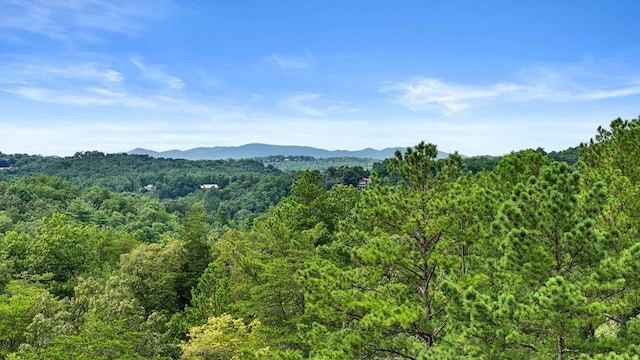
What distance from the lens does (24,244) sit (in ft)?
104

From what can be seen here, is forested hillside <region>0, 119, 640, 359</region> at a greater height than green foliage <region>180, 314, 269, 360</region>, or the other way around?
forested hillside <region>0, 119, 640, 359</region>

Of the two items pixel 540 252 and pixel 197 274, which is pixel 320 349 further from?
pixel 197 274

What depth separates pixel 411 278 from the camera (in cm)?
1134

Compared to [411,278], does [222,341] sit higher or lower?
lower

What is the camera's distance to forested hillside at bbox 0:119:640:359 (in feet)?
25.1

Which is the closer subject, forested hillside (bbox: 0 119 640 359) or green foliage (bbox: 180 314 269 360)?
forested hillside (bbox: 0 119 640 359)

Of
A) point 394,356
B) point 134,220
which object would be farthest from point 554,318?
point 134,220

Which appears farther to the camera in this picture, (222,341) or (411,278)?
(222,341)

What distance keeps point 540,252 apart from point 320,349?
543 centimetres

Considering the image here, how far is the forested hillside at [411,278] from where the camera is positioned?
7.65m

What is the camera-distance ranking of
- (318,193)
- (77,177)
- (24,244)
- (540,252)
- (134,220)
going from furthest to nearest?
(77,177) < (134,220) < (24,244) < (318,193) < (540,252)

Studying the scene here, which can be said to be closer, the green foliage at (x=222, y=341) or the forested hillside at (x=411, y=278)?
the forested hillside at (x=411, y=278)

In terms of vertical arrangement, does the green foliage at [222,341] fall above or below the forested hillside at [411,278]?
below

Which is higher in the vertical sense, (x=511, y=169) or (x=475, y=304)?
(x=511, y=169)
